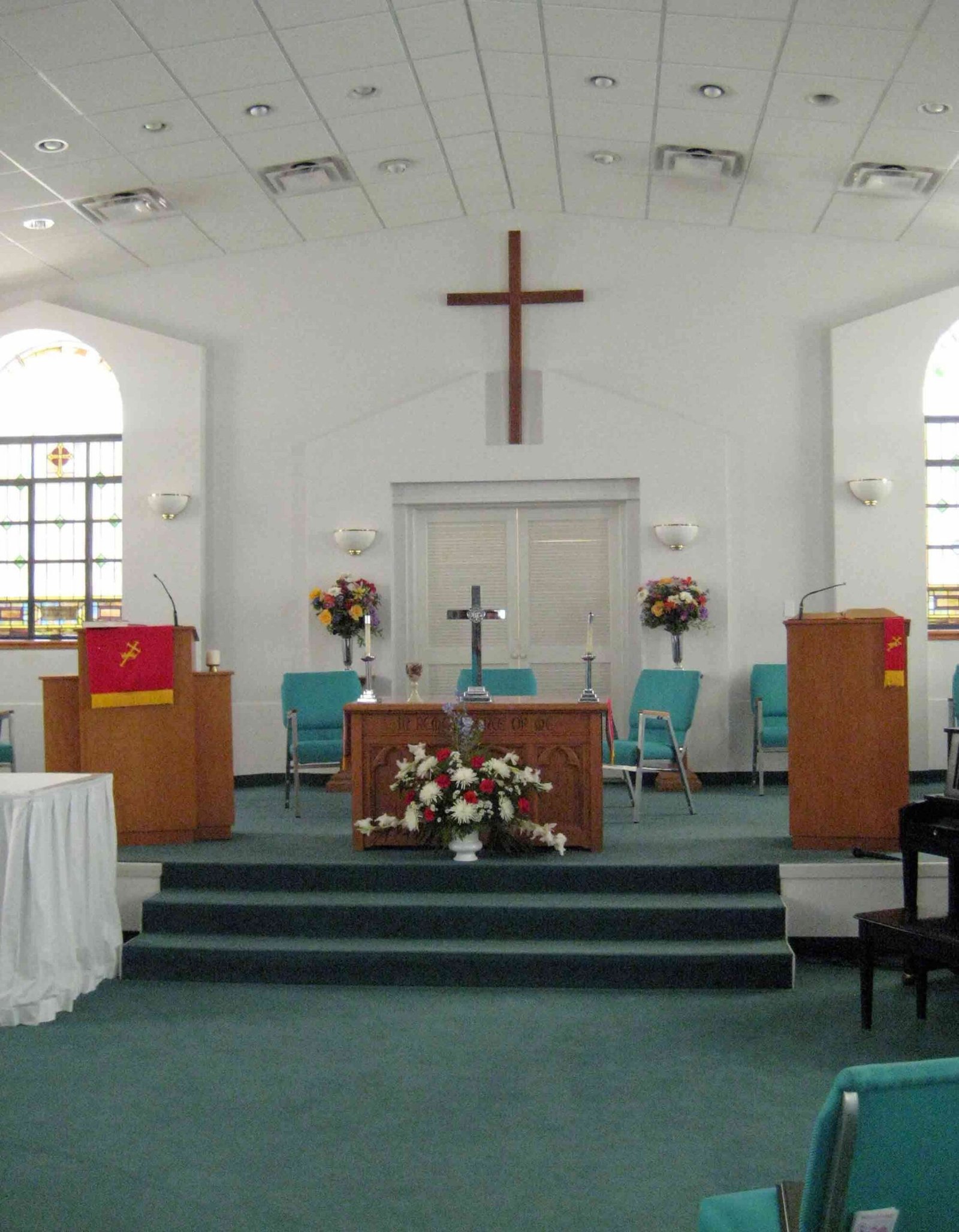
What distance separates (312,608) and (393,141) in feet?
11.0

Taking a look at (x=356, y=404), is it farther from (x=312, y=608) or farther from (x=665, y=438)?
(x=665, y=438)

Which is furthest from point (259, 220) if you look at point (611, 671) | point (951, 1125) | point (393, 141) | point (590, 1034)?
point (951, 1125)

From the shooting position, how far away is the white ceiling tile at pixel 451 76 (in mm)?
7188

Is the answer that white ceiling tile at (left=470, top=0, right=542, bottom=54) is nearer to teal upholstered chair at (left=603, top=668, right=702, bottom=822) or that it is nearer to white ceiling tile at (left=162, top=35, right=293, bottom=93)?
white ceiling tile at (left=162, top=35, right=293, bottom=93)

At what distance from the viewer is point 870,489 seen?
357 inches

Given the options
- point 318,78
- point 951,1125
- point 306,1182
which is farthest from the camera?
point 318,78

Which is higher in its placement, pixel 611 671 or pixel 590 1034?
pixel 611 671

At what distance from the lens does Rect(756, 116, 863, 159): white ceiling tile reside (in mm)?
7422

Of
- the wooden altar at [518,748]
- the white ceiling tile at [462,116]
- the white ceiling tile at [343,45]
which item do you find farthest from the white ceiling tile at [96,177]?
the wooden altar at [518,748]

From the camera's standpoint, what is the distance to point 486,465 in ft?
31.2

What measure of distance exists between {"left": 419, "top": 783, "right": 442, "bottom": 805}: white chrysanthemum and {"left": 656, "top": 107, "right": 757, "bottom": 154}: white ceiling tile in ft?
14.2

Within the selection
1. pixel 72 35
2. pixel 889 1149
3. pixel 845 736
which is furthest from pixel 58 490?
pixel 889 1149

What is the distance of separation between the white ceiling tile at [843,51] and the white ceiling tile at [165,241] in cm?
437

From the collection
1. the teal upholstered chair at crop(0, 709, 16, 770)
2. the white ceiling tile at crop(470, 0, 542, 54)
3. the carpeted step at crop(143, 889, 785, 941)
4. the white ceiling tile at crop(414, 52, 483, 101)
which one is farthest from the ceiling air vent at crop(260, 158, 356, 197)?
the carpeted step at crop(143, 889, 785, 941)
